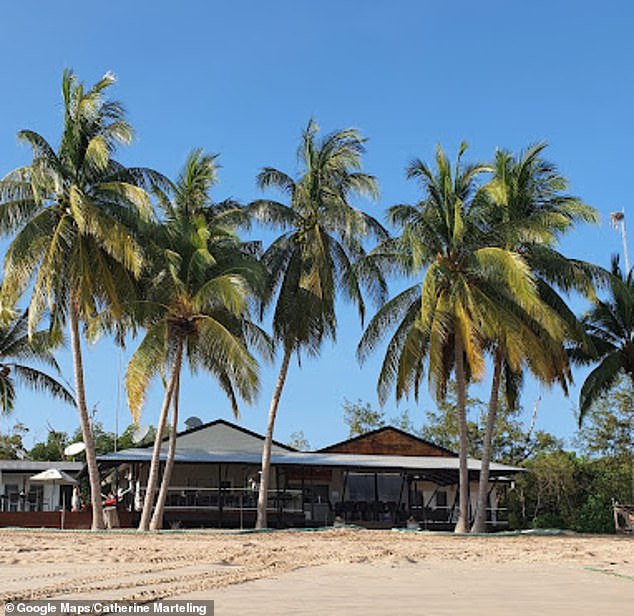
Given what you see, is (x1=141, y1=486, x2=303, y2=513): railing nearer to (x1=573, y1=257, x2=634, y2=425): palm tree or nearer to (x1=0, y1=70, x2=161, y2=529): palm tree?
(x1=0, y1=70, x2=161, y2=529): palm tree

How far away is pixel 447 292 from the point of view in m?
24.1

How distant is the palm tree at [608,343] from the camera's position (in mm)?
28500

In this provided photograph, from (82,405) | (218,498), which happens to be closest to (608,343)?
(218,498)

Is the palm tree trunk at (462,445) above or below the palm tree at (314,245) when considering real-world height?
below

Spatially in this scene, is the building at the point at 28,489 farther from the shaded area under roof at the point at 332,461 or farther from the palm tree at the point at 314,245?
the palm tree at the point at 314,245

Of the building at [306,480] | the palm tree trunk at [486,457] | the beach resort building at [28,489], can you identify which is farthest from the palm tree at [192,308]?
the beach resort building at [28,489]

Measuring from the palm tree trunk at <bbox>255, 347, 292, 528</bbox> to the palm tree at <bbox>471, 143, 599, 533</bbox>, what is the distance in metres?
5.77

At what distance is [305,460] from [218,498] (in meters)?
3.16

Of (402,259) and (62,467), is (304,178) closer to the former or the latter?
(402,259)

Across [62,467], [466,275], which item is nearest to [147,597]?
[466,275]

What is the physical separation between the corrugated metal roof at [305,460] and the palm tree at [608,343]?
148 inches

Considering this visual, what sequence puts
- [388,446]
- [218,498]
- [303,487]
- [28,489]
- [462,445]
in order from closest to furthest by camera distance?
[462,445], [218,498], [303,487], [388,446], [28,489]

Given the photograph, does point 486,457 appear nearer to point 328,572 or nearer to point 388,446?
point 388,446

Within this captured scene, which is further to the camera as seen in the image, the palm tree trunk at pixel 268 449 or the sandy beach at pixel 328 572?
the palm tree trunk at pixel 268 449
